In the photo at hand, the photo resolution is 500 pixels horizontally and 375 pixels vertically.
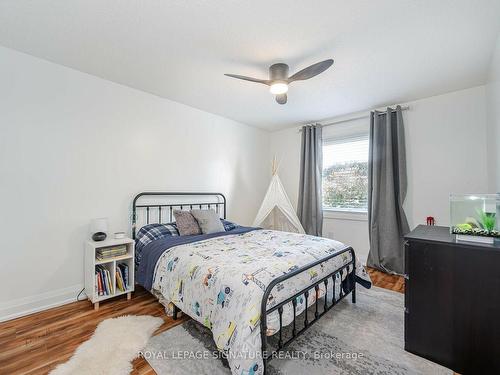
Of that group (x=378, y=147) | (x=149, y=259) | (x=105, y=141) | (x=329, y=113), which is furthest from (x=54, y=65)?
(x=378, y=147)

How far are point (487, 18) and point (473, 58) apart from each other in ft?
2.33

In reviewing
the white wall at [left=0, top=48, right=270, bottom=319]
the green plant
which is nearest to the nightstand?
the white wall at [left=0, top=48, right=270, bottom=319]

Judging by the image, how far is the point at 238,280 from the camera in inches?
65.0

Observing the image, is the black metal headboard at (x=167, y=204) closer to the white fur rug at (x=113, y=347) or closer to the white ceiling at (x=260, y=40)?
the white fur rug at (x=113, y=347)

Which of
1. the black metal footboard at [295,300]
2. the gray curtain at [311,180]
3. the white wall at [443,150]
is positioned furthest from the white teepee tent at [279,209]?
the white wall at [443,150]

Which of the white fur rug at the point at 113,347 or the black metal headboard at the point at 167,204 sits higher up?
the black metal headboard at the point at 167,204

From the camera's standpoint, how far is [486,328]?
5.03 feet

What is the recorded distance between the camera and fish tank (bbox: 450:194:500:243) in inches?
63.2

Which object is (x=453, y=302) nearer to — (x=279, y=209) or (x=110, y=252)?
(x=279, y=209)

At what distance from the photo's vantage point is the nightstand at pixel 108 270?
96.0 inches

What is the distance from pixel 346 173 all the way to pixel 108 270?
154 inches

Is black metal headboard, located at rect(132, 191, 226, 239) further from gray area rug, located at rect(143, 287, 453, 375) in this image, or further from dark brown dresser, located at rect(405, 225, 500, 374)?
dark brown dresser, located at rect(405, 225, 500, 374)

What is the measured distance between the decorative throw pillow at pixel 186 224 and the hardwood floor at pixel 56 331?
835 mm

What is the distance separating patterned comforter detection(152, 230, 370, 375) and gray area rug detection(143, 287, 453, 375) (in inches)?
9.6
